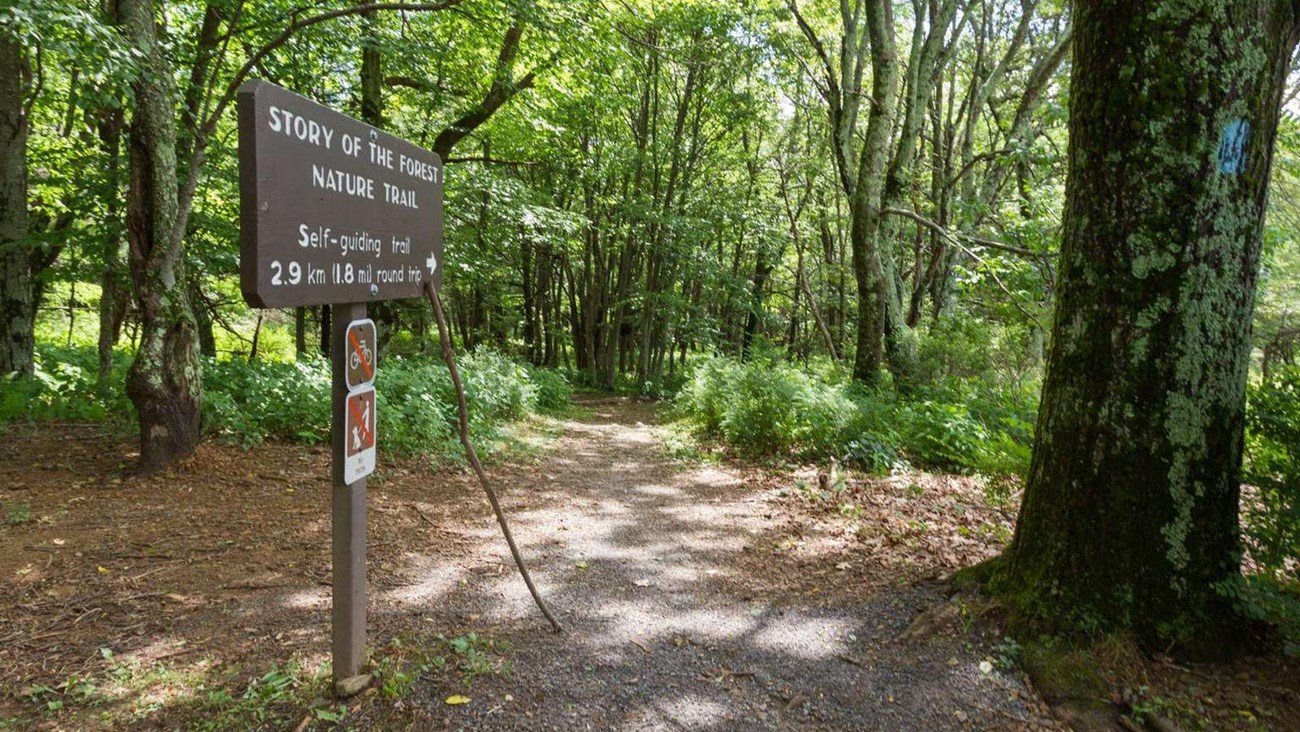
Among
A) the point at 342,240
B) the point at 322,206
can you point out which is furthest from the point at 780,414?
the point at 322,206

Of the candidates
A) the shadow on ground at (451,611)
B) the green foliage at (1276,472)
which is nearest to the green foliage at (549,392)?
the shadow on ground at (451,611)

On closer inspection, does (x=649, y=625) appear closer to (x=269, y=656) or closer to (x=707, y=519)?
(x=269, y=656)

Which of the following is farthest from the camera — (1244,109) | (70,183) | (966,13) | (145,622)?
(966,13)

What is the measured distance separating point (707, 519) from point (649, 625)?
2.25 metres

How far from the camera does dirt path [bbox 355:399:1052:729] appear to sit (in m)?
2.78

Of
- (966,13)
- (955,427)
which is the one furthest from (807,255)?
(955,427)

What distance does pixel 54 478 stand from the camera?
542cm

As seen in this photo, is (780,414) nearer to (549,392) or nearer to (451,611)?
(451,611)

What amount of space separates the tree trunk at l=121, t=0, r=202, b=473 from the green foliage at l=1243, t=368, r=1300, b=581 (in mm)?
7082

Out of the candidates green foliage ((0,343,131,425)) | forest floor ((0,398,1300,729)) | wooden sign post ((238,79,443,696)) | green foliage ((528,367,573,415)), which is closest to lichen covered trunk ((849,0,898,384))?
forest floor ((0,398,1300,729))

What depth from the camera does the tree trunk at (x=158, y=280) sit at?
17.7ft

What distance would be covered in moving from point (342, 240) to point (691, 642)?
2.50 m

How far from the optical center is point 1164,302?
2797mm

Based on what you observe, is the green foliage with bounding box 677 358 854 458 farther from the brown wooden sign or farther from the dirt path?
the brown wooden sign
